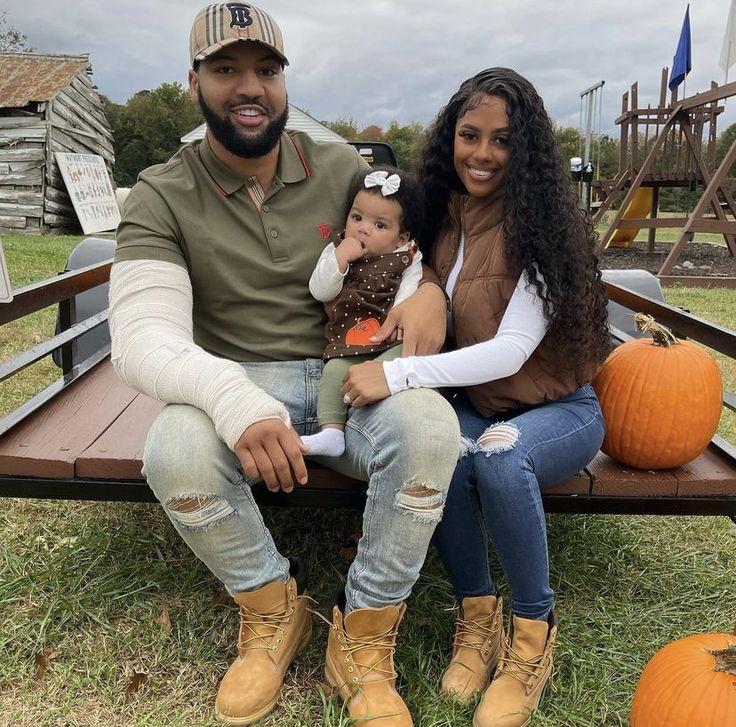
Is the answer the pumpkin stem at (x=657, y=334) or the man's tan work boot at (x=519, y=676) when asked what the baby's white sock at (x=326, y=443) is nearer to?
the man's tan work boot at (x=519, y=676)

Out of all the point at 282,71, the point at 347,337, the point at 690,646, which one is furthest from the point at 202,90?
the point at 690,646

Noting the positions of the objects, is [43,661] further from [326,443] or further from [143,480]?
[326,443]

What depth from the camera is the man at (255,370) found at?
186cm

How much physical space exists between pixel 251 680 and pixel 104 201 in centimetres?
1637

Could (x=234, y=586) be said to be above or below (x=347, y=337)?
below

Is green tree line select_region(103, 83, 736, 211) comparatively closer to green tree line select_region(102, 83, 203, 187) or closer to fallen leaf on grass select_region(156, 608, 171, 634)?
green tree line select_region(102, 83, 203, 187)

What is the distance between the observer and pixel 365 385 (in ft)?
6.54

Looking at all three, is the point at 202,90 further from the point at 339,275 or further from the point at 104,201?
the point at 104,201

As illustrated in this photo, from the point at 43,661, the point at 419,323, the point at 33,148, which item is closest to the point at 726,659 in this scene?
the point at 419,323

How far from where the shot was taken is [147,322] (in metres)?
2.04

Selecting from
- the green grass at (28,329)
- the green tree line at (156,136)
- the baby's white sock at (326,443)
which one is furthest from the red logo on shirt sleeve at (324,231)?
the green tree line at (156,136)

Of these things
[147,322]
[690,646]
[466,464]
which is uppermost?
[147,322]

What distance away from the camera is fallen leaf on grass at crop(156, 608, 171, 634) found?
93.7 inches

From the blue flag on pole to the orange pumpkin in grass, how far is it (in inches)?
423
